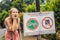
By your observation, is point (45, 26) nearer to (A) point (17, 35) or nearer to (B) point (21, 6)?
(A) point (17, 35)

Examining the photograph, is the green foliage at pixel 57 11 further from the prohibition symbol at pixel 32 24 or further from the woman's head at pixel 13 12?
the woman's head at pixel 13 12

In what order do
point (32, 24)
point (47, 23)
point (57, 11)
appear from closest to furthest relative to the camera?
point (32, 24), point (47, 23), point (57, 11)

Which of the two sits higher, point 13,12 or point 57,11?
point 13,12

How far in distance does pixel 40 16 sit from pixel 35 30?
44 cm

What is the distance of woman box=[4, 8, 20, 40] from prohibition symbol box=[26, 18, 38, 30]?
8.80ft

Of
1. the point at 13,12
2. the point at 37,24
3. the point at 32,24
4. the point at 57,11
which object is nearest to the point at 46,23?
the point at 37,24

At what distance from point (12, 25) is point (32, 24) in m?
2.81

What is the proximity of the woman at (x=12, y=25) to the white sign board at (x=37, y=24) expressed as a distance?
2681 mm

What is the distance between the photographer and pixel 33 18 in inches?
258

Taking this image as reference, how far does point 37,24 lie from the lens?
6578 millimetres

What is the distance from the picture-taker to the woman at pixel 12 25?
12.3 feet

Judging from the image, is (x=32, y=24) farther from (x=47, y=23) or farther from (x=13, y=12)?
(x=13, y=12)

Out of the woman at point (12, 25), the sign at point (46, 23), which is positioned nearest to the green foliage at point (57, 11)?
the sign at point (46, 23)

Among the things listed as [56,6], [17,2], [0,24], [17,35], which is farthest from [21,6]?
[17,35]
